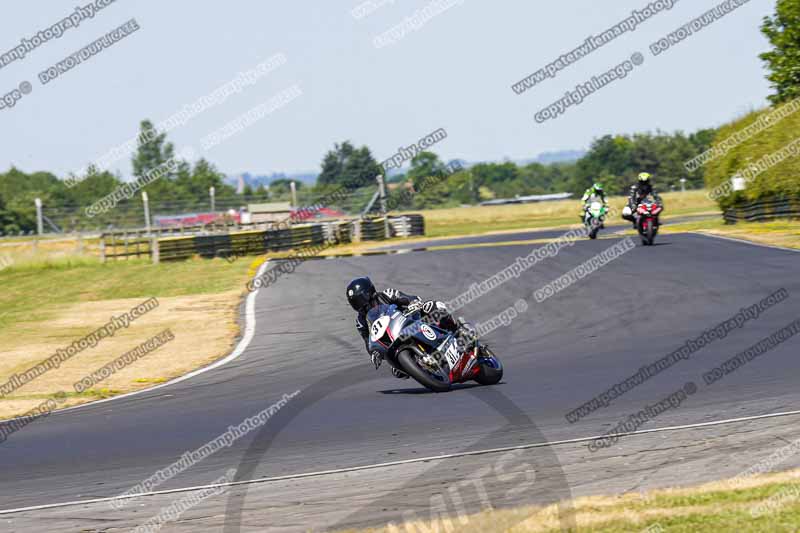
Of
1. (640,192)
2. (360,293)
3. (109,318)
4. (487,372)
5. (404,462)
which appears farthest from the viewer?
(640,192)

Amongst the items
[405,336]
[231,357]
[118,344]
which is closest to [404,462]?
[405,336]

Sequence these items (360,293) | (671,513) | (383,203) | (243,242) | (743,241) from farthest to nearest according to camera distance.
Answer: (383,203), (243,242), (743,241), (360,293), (671,513)

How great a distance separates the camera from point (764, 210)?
3059cm

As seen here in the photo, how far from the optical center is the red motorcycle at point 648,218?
86.3ft

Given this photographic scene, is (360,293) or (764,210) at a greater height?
(360,293)

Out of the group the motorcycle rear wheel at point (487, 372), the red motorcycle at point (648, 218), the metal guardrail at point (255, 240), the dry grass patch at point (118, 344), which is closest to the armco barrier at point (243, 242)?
the metal guardrail at point (255, 240)

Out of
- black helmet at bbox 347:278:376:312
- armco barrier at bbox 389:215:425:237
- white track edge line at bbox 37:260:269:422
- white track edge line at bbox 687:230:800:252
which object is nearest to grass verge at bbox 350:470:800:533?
black helmet at bbox 347:278:376:312

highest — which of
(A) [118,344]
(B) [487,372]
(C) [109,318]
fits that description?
(C) [109,318]

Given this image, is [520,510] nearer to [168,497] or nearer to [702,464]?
[702,464]

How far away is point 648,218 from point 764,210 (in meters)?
5.92

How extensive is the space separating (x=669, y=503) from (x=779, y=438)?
1.94m

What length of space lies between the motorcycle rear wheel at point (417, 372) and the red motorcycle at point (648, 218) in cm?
1683

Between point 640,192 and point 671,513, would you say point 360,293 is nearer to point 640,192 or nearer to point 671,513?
point 671,513

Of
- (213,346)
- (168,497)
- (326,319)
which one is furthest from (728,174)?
(168,497)
